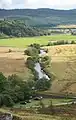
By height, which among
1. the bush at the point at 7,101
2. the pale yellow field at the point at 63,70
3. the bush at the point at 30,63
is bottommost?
the pale yellow field at the point at 63,70

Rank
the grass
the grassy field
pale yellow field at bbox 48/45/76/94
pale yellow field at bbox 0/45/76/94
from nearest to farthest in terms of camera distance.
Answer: the grass → the grassy field → pale yellow field at bbox 48/45/76/94 → pale yellow field at bbox 0/45/76/94

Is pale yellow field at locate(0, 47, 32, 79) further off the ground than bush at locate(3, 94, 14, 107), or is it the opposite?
bush at locate(3, 94, 14, 107)

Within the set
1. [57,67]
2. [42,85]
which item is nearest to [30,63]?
[57,67]

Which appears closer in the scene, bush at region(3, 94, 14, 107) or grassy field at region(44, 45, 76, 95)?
bush at region(3, 94, 14, 107)

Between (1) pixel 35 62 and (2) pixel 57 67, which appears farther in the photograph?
(1) pixel 35 62

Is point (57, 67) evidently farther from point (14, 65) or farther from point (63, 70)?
point (14, 65)

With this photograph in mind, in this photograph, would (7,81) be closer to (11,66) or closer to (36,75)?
(36,75)

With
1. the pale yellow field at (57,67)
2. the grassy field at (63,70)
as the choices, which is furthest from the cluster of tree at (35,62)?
the grassy field at (63,70)

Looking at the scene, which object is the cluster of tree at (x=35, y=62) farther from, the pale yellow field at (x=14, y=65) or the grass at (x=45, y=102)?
the grass at (x=45, y=102)

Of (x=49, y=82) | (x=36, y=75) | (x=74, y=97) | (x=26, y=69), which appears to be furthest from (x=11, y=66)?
(x=74, y=97)

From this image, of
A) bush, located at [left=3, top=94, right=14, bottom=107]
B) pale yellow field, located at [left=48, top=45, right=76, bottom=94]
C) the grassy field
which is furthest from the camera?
pale yellow field, located at [left=48, top=45, right=76, bottom=94]

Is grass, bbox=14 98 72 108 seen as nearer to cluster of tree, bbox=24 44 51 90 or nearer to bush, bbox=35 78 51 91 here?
bush, bbox=35 78 51 91

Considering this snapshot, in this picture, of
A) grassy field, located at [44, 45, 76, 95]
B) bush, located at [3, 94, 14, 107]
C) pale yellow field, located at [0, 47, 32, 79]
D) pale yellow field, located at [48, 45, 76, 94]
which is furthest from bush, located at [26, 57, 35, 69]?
bush, located at [3, 94, 14, 107]
